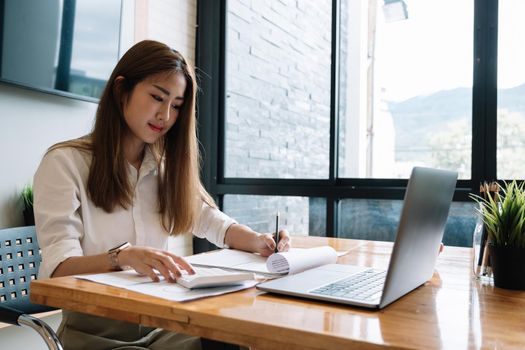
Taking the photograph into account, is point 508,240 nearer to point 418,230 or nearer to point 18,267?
point 418,230

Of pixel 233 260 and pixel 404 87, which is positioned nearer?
pixel 233 260

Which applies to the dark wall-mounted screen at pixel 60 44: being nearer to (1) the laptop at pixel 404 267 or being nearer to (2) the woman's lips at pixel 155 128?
(2) the woman's lips at pixel 155 128

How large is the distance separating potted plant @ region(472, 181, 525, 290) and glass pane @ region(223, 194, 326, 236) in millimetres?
1811

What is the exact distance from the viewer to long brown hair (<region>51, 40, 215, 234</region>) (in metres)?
1.36

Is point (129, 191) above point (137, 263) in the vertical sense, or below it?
above

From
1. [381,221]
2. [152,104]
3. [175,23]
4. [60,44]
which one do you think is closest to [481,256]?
[152,104]

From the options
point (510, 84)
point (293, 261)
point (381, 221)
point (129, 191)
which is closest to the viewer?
point (293, 261)

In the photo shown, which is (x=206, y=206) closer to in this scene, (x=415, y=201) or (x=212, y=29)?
(x=415, y=201)

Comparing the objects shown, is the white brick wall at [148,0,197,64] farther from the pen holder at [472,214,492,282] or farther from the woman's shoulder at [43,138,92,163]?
the pen holder at [472,214,492,282]

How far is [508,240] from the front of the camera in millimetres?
1000

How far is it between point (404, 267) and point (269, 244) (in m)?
0.56

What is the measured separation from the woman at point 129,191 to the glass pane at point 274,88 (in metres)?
1.46

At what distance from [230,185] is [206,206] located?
4.73ft

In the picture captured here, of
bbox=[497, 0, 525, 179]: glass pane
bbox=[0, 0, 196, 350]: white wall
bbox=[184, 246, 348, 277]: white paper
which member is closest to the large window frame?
bbox=[497, 0, 525, 179]: glass pane
